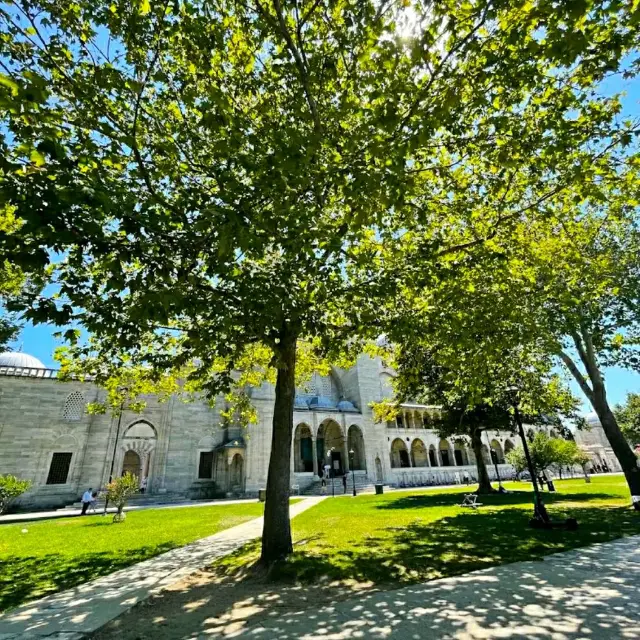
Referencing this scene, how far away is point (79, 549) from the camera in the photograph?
33.2 ft

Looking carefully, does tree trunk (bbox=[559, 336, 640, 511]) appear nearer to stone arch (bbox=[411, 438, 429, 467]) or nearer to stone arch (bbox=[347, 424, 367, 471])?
stone arch (bbox=[347, 424, 367, 471])

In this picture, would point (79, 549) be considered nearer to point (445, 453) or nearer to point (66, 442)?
point (66, 442)

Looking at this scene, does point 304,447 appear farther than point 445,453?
No

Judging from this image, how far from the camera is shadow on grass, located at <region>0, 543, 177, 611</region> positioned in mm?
6195

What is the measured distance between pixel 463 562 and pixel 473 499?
38.9ft

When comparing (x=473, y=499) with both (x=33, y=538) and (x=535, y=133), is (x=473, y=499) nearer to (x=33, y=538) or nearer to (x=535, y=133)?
(x=535, y=133)

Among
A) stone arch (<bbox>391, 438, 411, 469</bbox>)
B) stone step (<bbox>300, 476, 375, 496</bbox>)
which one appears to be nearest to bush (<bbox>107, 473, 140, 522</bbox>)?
stone step (<bbox>300, 476, 375, 496</bbox>)

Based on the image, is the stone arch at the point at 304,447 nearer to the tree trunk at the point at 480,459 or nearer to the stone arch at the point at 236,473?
the stone arch at the point at 236,473

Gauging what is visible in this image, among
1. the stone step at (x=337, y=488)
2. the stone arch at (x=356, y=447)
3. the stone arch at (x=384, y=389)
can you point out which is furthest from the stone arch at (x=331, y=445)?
the stone arch at (x=384, y=389)

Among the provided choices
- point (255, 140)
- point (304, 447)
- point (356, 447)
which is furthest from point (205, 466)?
point (255, 140)

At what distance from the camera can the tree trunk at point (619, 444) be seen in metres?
13.5

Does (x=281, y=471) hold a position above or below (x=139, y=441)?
below

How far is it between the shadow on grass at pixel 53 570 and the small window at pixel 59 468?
22.7 metres

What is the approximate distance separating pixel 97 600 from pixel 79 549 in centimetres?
590
